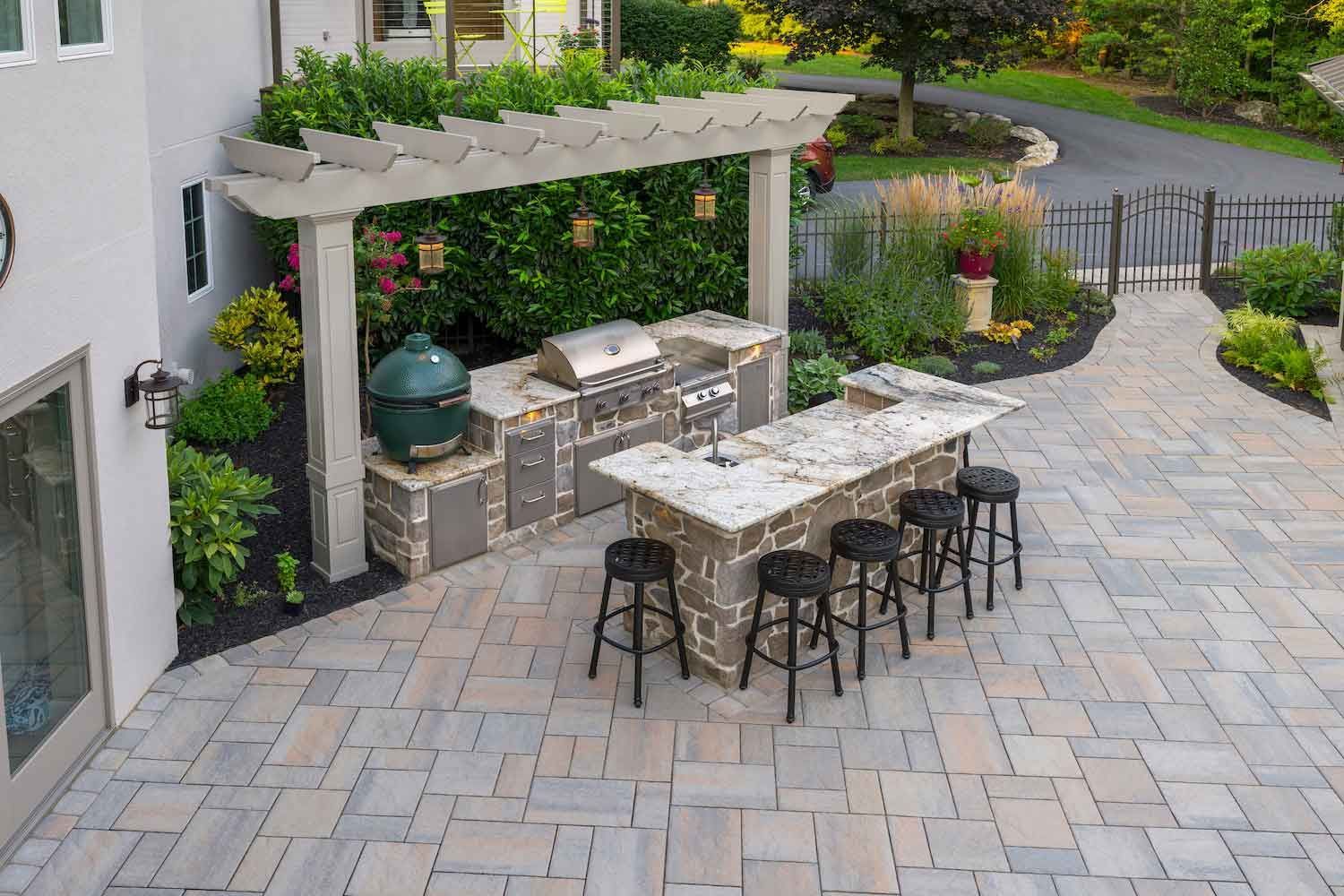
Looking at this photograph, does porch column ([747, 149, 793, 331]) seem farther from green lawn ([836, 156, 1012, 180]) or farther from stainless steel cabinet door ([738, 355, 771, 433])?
green lawn ([836, 156, 1012, 180])

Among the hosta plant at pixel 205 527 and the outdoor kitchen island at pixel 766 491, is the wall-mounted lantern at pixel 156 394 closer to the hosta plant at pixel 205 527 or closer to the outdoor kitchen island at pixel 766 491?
the hosta plant at pixel 205 527

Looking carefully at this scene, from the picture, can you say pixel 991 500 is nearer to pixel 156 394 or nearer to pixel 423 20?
pixel 156 394

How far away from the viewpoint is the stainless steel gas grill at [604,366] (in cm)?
1029

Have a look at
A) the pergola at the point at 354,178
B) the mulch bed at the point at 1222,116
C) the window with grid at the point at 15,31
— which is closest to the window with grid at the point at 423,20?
the pergola at the point at 354,178

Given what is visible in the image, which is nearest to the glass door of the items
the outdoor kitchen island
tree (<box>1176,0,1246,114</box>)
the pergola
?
the pergola

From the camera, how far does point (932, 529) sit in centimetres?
877

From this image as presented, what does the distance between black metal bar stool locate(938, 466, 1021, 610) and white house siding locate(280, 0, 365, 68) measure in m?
9.46

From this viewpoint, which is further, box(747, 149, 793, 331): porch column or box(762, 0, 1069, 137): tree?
box(762, 0, 1069, 137): tree

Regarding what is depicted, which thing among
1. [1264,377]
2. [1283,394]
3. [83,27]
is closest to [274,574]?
[83,27]

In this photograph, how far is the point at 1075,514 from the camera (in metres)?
10.5

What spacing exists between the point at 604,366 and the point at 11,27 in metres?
5.05

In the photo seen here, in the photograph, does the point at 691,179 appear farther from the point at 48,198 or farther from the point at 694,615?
the point at 48,198

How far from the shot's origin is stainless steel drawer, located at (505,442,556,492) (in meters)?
9.93

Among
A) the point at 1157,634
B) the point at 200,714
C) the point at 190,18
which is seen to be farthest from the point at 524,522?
the point at 190,18
